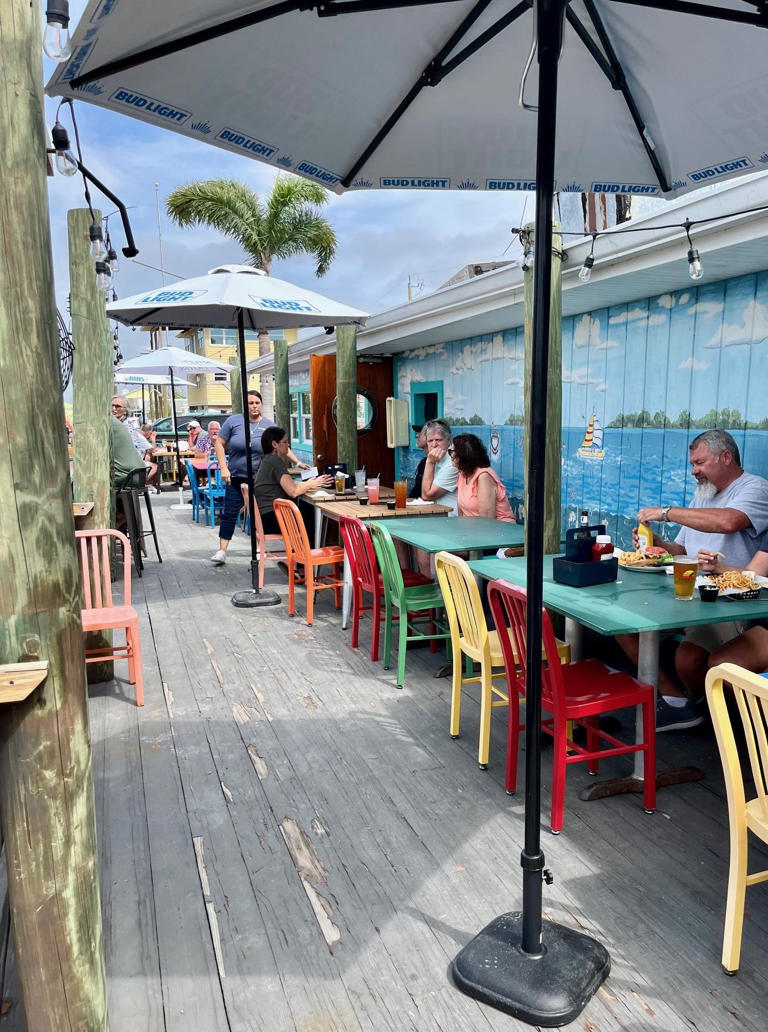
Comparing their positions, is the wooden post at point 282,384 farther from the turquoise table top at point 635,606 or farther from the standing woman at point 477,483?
the turquoise table top at point 635,606

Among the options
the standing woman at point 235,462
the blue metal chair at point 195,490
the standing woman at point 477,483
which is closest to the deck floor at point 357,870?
the standing woman at point 477,483

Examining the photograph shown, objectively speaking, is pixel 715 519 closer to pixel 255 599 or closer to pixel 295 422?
pixel 255 599

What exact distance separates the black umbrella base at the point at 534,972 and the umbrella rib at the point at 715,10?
8.86ft

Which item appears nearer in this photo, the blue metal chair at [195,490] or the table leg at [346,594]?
the table leg at [346,594]

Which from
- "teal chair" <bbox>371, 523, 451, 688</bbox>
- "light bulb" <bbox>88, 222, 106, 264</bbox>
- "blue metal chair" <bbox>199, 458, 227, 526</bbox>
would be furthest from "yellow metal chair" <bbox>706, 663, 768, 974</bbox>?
"blue metal chair" <bbox>199, 458, 227, 526</bbox>

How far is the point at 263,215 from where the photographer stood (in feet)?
65.3

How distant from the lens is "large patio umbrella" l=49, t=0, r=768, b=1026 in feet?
6.63

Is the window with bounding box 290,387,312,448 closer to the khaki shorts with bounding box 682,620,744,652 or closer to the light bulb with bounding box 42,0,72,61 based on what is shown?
the khaki shorts with bounding box 682,620,744,652

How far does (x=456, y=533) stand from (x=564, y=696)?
224 centimetres

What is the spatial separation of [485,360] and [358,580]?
328 cm

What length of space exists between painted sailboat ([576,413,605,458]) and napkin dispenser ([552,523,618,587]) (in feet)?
7.71

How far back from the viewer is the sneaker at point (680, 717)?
12.3 feet

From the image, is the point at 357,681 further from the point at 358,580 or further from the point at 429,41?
the point at 429,41

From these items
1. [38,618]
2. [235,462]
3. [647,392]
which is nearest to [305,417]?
[235,462]
